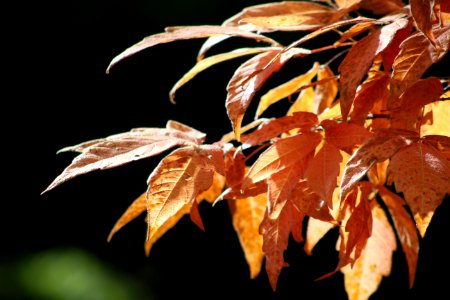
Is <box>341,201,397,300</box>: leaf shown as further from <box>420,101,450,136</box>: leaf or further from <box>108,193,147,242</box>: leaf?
<box>108,193,147,242</box>: leaf

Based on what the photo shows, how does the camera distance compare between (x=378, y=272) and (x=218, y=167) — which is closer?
(x=218, y=167)

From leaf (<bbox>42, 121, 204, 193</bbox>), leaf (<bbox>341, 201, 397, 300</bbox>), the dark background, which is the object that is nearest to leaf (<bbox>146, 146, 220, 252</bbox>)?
leaf (<bbox>42, 121, 204, 193</bbox>)

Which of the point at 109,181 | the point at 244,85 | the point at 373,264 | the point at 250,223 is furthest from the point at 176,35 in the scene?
the point at 109,181

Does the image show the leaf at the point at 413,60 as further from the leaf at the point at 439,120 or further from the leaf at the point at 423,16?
the leaf at the point at 439,120

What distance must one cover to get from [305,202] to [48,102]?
2.00 metres

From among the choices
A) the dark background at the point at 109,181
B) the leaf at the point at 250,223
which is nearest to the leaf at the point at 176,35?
the leaf at the point at 250,223

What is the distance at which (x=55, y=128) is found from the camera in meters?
2.45

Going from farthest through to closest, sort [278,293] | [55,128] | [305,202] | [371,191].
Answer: [55,128], [278,293], [371,191], [305,202]

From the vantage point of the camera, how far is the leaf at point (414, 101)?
0.66 meters

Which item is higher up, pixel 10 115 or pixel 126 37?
pixel 126 37

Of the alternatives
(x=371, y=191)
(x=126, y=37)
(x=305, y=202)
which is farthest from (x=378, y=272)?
(x=126, y=37)

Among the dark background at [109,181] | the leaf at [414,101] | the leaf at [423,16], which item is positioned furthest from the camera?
the dark background at [109,181]

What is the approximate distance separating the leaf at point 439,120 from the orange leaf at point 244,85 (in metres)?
0.27

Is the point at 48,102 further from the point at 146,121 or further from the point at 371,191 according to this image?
the point at 371,191
